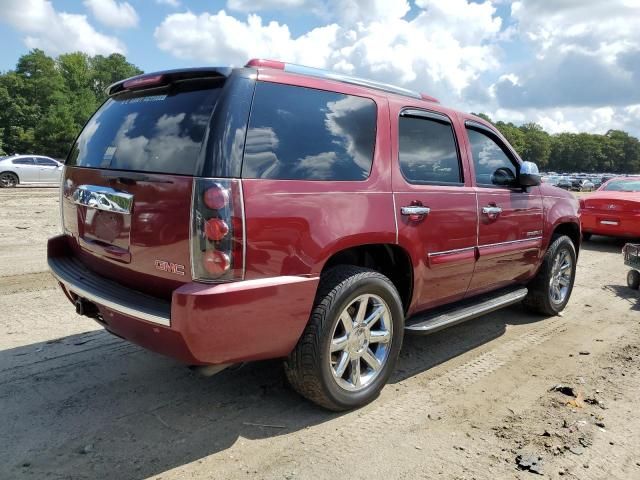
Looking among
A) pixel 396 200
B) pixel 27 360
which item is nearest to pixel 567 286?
pixel 396 200

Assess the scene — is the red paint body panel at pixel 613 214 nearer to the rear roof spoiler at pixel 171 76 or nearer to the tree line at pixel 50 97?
the rear roof spoiler at pixel 171 76

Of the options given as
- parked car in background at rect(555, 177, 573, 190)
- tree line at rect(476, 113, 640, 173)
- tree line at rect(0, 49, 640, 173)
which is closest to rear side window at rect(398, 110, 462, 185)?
tree line at rect(0, 49, 640, 173)

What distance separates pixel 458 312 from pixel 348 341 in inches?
48.7

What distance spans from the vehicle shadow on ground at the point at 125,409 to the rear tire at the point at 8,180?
18.6m

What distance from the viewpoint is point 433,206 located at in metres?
3.64

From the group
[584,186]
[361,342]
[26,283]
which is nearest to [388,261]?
[361,342]

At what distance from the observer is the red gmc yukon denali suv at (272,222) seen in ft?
8.37

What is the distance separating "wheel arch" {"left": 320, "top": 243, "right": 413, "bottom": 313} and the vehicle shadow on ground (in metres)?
0.69

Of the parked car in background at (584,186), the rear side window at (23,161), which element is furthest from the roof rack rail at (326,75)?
the parked car in background at (584,186)

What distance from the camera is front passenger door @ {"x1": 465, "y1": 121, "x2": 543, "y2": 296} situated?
4223mm

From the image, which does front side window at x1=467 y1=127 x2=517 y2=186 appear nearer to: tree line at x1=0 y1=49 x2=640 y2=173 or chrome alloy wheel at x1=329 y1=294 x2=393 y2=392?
chrome alloy wheel at x1=329 y1=294 x2=393 y2=392

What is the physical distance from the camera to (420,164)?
12.2 ft

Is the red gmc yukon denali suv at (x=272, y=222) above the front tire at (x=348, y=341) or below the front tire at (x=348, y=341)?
above

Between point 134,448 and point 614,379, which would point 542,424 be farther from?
point 134,448
